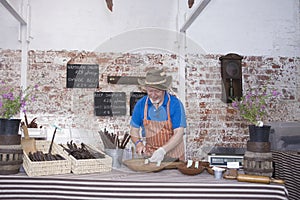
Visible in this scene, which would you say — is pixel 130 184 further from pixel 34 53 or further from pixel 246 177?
pixel 34 53

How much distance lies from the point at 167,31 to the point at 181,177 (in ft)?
9.93

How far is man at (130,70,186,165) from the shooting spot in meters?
2.79

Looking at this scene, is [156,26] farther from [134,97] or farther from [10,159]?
[10,159]

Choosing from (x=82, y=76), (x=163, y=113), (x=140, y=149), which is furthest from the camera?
(x=82, y=76)

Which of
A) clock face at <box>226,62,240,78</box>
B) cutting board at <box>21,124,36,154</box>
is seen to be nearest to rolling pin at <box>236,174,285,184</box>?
cutting board at <box>21,124,36,154</box>

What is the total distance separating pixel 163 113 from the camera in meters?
2.89

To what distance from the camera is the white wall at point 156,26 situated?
4.14m

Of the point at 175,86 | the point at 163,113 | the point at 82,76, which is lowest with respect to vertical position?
the point at 163,113

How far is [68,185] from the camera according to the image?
60.6 inches

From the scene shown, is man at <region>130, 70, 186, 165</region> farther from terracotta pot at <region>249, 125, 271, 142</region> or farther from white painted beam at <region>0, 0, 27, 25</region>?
white painted beam at <region>0, 0, 27, 25</region>

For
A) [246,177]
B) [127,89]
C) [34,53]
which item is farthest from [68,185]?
[34,53]

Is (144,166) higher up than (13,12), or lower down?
lower down

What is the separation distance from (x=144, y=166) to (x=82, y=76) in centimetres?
252

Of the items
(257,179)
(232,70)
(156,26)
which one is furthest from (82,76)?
(257,179)
